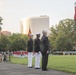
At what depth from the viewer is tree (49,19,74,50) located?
133125 millimetres

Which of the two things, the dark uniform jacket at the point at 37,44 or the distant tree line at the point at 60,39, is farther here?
the distant tree line at the point at 60,39

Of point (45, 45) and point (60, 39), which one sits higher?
point (60, 39)

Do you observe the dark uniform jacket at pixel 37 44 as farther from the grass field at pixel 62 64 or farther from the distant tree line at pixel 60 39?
the distant tree line at pixel 60 39

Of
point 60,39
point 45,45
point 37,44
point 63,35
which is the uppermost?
point 63,35

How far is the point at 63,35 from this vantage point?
13462 centimetres

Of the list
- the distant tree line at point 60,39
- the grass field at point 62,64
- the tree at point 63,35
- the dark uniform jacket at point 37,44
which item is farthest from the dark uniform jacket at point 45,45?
the tree at point 63,35

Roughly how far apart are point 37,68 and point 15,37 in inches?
5060

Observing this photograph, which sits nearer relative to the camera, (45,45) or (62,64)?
Answer: (45,45)

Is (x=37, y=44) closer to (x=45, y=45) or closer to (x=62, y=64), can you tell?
(x=45, y=45)

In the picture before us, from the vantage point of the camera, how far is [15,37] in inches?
5812

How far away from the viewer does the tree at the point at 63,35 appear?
13312 cm

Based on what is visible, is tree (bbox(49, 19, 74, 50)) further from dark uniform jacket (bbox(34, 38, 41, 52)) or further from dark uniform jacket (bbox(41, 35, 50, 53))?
Answer: dark uniform jacket (bbox(41, 35, 50, 53))

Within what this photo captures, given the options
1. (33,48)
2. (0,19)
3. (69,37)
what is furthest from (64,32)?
(33,48)

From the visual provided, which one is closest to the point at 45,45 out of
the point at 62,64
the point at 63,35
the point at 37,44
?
the point at 37,44
